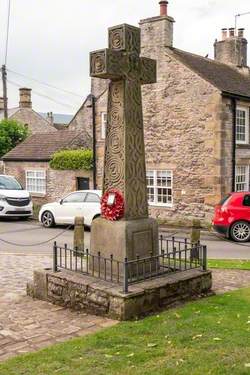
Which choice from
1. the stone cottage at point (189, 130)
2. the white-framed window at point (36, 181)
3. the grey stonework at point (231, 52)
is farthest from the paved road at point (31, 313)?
the grey stonework at point (231, 52)

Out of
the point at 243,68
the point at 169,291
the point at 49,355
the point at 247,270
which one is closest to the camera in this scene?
the point at 49,355

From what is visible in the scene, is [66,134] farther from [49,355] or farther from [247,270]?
[49,355]

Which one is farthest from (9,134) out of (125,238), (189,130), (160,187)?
(125,238)

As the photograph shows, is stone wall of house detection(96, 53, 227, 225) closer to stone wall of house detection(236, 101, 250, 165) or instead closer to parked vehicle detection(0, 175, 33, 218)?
stone wall of house detection(236, 101, 250, 165)

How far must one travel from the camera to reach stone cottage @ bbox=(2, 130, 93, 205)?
1057 inches

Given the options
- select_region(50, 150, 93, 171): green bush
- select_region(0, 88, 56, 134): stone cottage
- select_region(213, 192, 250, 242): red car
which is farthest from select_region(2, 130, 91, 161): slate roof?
select_region(0, 88, 56, 134): stone cottage

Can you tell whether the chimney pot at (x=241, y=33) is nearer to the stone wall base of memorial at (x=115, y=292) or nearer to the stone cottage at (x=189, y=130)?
the stone cottage at (x=189, y=130)

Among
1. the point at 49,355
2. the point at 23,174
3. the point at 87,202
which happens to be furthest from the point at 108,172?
the point at 23,174

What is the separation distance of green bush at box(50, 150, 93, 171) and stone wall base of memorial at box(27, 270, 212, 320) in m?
17.3

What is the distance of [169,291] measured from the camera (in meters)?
8.08

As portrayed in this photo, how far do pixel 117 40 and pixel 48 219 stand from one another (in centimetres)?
1353

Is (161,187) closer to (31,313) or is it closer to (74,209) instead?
(74,209)

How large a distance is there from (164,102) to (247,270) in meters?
13.0

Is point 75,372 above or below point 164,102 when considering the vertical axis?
below
